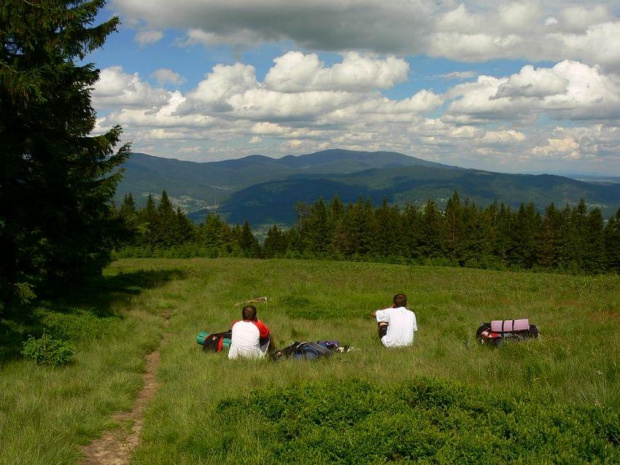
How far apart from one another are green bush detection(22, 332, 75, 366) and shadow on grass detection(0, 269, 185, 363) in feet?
1.42

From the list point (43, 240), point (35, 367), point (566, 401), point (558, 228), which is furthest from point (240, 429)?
point (558, 228)

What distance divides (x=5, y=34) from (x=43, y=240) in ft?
17.7

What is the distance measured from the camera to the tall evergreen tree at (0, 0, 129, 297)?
1041 cm

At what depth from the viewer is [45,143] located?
12.0 metres

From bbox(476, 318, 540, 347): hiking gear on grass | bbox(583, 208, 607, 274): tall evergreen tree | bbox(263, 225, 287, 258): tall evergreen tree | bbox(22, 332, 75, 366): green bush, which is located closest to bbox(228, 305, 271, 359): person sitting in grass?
bbox(22, 332, 75, 366): green bush

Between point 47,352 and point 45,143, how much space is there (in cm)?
653

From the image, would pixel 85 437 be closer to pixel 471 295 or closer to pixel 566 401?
pixel 566 401

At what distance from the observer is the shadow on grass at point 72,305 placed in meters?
9.55

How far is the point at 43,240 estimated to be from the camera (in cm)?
1205

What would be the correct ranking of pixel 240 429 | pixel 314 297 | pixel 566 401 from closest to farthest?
1. pixel 240 429
2. pixel 566 401
3. pixel 314 297

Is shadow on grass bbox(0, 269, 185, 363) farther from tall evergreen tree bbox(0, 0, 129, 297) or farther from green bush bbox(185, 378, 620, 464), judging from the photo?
green bush bbox(185, 378, 620, 464)

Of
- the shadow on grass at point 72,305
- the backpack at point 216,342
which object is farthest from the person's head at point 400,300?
the shadow on grass at point 72,305

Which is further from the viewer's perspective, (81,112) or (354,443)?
(81,112)

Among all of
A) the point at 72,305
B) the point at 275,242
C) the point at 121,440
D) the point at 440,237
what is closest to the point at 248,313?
the point at 121,440
